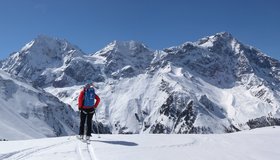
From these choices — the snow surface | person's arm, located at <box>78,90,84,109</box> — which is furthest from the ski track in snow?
person's arm, located at <box>78,90,84,109</box>

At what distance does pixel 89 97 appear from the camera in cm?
2317

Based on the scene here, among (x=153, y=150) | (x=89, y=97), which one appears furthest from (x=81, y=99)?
(x=153, y=150)

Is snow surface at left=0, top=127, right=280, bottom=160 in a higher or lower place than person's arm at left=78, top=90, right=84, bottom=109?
lower

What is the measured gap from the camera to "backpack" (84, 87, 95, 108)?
23.0 meters

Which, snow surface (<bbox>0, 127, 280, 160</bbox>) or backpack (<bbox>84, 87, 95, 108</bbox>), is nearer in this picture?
snow surface (<bbox>0, 127, 280, 160</bbox>)

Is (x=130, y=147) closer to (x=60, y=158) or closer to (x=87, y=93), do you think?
(x=60, y=158)

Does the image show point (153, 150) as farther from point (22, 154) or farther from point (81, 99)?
point (81, 99)

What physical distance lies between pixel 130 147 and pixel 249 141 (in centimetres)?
814

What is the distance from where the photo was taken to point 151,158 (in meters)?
16.2

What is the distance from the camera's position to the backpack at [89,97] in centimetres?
2305

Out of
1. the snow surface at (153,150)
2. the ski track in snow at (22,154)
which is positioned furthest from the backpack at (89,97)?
the ski track in snow at (22,154)

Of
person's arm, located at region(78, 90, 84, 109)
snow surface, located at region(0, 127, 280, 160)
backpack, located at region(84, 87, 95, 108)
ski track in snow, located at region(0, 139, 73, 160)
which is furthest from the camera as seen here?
backpack, located at region(84, 87, 95, 108)

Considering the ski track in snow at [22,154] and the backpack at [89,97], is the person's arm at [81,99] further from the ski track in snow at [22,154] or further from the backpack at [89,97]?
the ski track in snow at [22,154]

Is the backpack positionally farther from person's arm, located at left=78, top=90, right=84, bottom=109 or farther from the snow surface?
the snow surface
